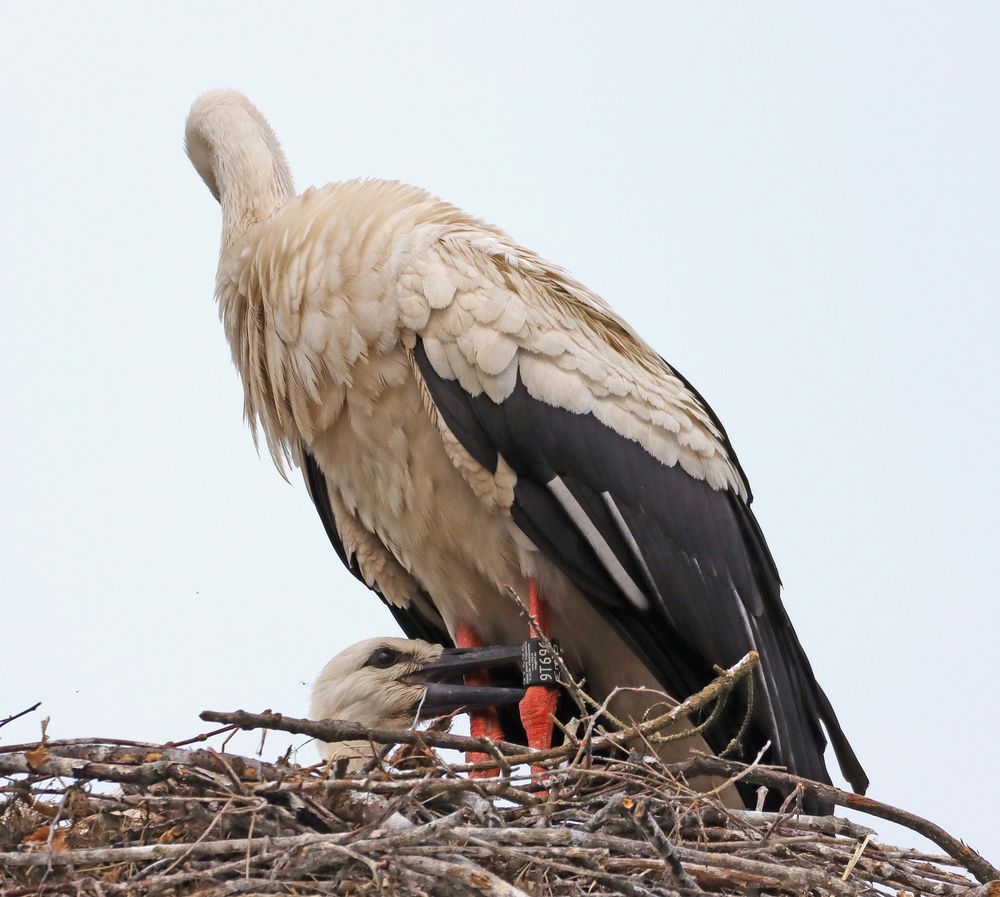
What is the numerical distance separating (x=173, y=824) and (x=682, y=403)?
229 centimetres

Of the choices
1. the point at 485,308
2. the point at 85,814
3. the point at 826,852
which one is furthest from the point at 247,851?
the point at 485,308

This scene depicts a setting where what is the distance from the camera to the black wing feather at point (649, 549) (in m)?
4.70

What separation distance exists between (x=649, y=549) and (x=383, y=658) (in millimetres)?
842

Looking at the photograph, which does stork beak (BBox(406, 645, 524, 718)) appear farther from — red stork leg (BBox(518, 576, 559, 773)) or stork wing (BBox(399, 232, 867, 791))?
stork wing (BBox(399, 232, 867, 791))

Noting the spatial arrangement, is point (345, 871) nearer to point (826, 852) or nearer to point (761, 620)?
point (826, 852)

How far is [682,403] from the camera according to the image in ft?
16.8

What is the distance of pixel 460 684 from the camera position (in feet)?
16.1

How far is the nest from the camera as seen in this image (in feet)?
10.5

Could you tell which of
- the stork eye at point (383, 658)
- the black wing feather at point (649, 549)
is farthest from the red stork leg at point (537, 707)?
the stork eye at point (383, 658)

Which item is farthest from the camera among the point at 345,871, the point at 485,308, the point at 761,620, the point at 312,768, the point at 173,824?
the point at 761,620

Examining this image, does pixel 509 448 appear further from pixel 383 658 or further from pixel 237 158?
pixel 237 158

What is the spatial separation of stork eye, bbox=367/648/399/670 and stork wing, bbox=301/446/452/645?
0.54 metres

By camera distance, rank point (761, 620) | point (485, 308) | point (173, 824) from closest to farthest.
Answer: point (173, 824) < point (485, 308) < point (761, 620)

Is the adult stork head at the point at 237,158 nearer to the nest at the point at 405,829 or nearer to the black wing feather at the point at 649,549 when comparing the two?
the black wing feather at the point at 649,549
